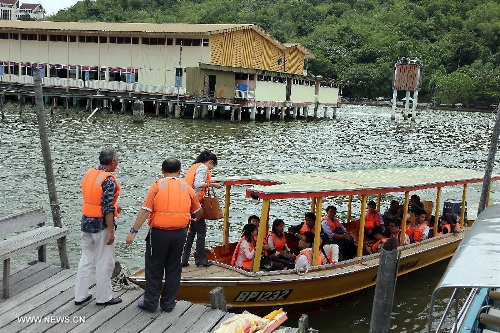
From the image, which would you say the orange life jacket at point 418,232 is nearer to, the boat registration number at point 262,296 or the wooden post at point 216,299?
the boat registration number at point 262,296

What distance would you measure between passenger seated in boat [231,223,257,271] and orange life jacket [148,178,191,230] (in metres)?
3.18

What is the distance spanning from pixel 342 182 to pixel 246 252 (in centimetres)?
216

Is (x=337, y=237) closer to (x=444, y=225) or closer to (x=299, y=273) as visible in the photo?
(x=299, y=273)

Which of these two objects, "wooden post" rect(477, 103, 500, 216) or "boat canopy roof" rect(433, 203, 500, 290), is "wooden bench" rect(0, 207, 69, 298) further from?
"wooden post" rect(477, 103, 500, 216)

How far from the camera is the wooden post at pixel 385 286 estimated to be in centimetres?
567

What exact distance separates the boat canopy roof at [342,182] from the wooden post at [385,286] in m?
3.15

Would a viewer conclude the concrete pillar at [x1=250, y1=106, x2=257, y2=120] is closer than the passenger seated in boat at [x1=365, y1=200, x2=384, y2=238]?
No

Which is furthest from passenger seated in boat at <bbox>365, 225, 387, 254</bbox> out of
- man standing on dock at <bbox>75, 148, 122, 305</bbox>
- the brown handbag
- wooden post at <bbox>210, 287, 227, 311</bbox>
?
man standing on dock at <bbox>75, 148, 122, 305</bbox>

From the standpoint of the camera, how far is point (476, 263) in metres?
5.38

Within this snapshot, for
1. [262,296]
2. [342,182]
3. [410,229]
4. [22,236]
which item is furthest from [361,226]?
[22,236]

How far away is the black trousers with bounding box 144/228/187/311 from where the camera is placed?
6559 mm

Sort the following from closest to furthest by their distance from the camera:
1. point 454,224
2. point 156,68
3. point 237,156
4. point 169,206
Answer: point 169,206 < point 454,224 < point 237,156 < point 156,68

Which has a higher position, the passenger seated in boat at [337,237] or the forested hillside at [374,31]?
the forested hillside at [374,31]

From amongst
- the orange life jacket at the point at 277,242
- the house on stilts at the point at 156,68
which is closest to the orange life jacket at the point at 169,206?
the orange life jacket at the point at 277,242
